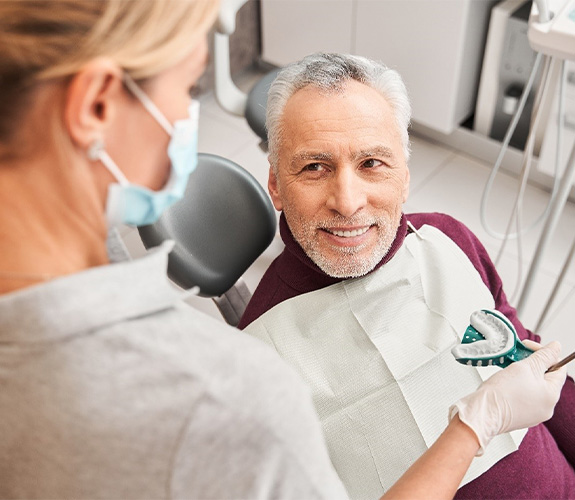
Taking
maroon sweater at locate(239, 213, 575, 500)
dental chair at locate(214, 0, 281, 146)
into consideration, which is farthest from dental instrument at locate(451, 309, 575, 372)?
dental chair at locate(214, 0, 281, 146)

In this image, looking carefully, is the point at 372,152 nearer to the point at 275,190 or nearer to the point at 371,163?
the point at 371,163

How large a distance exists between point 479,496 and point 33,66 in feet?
3.65

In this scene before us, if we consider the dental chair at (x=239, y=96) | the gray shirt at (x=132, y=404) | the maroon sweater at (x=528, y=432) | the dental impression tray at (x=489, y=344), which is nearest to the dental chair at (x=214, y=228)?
the maroon sweater at (x=528, y=432)

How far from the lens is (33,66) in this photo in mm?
583

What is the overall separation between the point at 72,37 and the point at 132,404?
0.35 metres

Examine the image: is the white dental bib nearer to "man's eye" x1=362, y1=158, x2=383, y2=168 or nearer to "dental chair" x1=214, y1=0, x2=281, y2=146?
"man's eye" x1=362, y1=158, x2=383, y2=168

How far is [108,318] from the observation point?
2.13ft

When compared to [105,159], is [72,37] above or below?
above

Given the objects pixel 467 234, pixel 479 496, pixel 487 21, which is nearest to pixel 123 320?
pixel 479 496

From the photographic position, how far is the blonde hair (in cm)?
58

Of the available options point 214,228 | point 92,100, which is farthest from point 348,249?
point 92,100

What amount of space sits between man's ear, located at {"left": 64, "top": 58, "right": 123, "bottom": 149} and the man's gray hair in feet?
2.46

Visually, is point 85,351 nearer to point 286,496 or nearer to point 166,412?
point 166,412

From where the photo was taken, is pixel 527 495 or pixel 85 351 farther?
pixel 527 495
